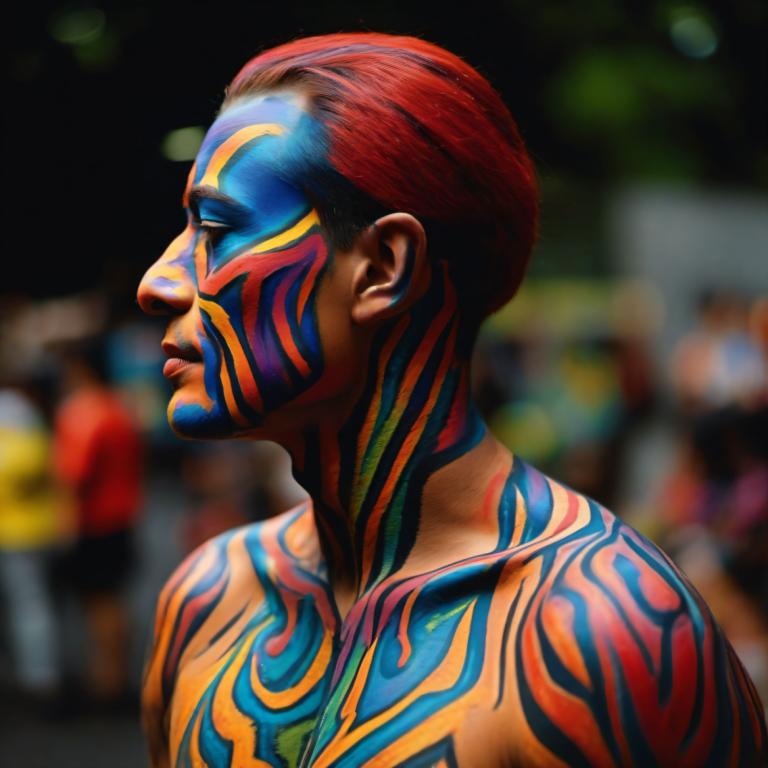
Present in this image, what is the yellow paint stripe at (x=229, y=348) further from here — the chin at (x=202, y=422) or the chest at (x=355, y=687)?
the chest at (x=355, y=687)

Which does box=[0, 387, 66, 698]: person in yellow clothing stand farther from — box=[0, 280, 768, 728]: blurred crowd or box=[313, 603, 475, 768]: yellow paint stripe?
box=[313, 603, 475, 768]: yellow paint stripe

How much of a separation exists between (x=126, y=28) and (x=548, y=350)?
5.97 m

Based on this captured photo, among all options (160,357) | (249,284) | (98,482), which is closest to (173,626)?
(249,284)

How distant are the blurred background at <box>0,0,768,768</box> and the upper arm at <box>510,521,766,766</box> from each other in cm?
104

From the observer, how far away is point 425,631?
181 cm

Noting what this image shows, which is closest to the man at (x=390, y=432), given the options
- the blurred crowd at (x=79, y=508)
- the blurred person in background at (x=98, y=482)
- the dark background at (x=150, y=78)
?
the dark background at (x=150, y=78)

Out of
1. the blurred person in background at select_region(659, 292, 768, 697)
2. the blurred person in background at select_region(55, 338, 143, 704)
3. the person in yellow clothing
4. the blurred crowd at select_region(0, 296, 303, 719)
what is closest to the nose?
the blurred person in background at select_region(659, 292, 768, 697)

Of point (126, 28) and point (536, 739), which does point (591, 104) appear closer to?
point (126, 28)

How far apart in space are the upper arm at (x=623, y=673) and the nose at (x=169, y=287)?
70 cm

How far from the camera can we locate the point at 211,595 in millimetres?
2193

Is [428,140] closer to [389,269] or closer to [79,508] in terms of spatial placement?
[389,269]

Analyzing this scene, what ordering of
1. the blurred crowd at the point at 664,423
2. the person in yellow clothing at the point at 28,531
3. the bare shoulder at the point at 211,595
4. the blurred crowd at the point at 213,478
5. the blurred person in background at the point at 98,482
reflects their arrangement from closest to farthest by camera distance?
1. the bare shoulder at the point at 211,595
2. the blurred crowd at the point at 664,423
3. the blurred crowd at the point at 213,478
4. the blurred person in background at the point at 98,482
5. the person in yellow clothing at the point at 28,531

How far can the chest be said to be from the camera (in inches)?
67.0

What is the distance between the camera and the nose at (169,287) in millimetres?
1938
